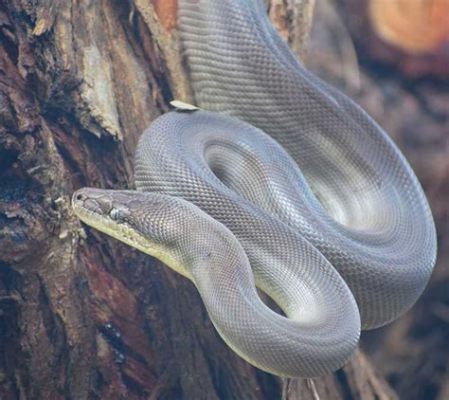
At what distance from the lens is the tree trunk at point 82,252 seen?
7.65ft

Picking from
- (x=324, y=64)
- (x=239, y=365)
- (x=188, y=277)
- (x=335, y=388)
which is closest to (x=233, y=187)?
(x=188, y=277)

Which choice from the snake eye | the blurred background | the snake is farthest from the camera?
the blurred background

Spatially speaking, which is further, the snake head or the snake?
the snake head

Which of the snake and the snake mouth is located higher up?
the snake mouth

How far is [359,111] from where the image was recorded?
324 cm

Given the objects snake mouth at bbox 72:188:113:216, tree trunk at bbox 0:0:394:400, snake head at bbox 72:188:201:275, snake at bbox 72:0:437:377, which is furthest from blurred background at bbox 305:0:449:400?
snake mouth at bbox 72:188:113:216

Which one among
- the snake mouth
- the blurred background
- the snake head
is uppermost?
the snake mouth

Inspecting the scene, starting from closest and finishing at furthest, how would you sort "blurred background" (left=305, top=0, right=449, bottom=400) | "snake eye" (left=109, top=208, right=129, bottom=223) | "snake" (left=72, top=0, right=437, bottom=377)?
"snake" (left=72, top=0, right=437, bottom=377) → "snake eye" (left=109, top=208, right=129, bottom=223) → "blurred background" (left=305, top=0, right=449, bottom=400)

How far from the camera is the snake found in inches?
89.9

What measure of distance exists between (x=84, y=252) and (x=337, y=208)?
1350mm

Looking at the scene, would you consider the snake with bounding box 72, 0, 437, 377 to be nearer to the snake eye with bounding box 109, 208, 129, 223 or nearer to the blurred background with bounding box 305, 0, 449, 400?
the snake eye with bounding box 109, 208, 129, 223

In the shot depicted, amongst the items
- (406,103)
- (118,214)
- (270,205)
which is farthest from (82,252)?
(406,103)

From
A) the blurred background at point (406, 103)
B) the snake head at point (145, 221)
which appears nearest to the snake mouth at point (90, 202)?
the snake head at point (145, 221)

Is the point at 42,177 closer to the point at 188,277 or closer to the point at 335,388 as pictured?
the point at 188,277
